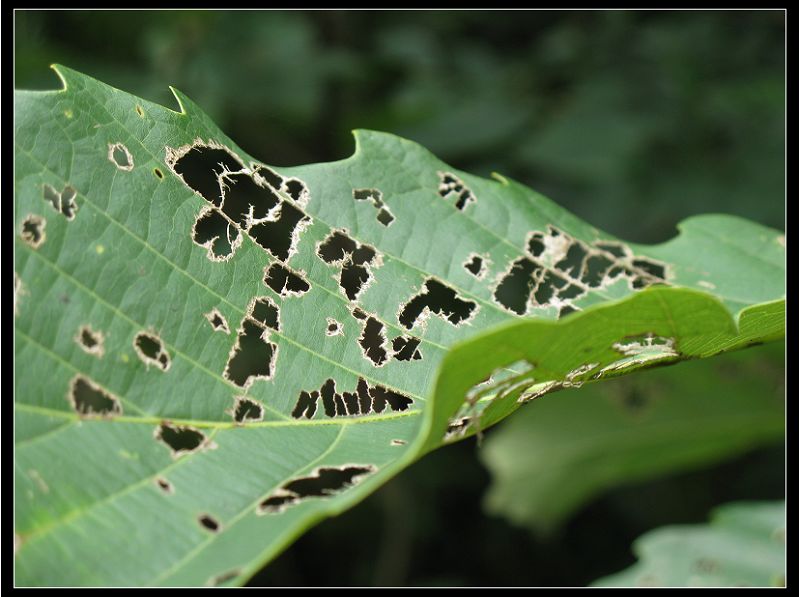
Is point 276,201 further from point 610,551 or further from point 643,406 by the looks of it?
point 610,551

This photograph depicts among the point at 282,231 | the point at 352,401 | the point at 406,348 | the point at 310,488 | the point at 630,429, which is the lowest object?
the point at 310,488

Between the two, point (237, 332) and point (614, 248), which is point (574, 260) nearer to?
point (614, 248)

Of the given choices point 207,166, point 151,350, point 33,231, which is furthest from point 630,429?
point 33,231

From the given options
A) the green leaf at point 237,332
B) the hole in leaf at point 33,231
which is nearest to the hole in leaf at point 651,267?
the green leaf at point 237,332

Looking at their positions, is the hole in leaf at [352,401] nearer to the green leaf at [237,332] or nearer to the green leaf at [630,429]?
the green leaf at [237,332]

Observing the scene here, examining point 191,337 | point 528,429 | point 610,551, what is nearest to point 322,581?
point 610,551

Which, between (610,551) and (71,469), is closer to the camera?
(71,469)
